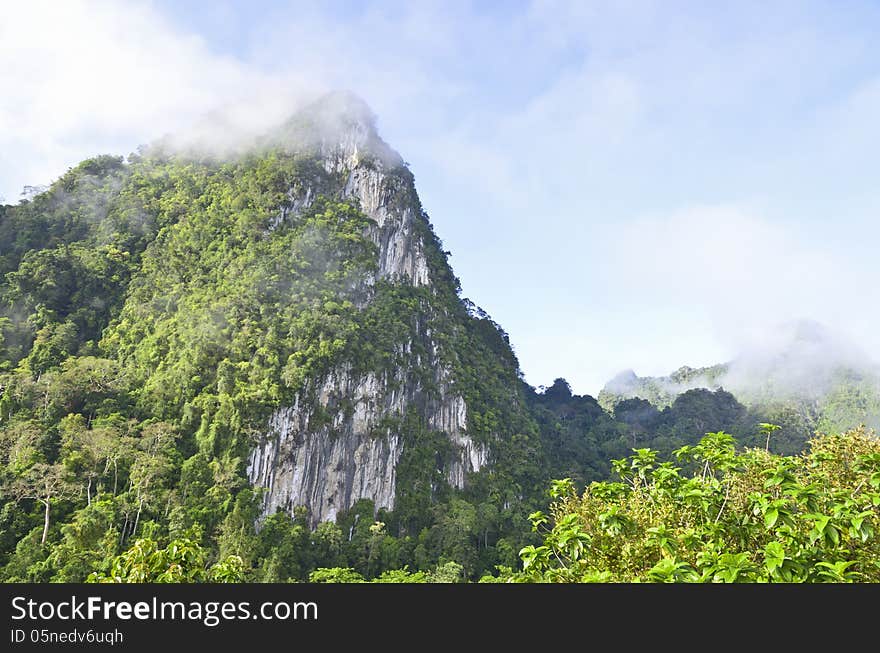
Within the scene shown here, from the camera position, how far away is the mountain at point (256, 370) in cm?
2942

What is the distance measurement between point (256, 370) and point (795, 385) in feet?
266

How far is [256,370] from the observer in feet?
117

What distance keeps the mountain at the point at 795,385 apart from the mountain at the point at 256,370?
3428cm

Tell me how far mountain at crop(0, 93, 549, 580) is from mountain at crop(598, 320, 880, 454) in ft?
112

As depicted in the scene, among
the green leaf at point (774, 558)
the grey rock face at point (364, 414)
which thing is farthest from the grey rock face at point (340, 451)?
the green leaf at point (774, 558)

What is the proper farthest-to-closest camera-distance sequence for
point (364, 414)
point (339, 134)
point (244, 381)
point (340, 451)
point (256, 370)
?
point (339, 134) < point (364, 414) < point (340, 451) < point (256, 370) < point (244, 381)

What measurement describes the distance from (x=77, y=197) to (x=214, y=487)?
36425mm

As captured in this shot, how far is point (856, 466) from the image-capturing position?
554cm

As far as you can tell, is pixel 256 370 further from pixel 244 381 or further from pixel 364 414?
pixel 364 414

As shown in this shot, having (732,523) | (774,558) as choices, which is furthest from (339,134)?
(774,558)

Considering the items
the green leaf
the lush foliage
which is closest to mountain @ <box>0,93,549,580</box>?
→ the lush foliage

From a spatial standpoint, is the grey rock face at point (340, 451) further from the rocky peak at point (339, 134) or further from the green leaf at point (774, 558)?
the green leaf at point (774, 558)

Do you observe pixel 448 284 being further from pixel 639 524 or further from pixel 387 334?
pixel 639 524
